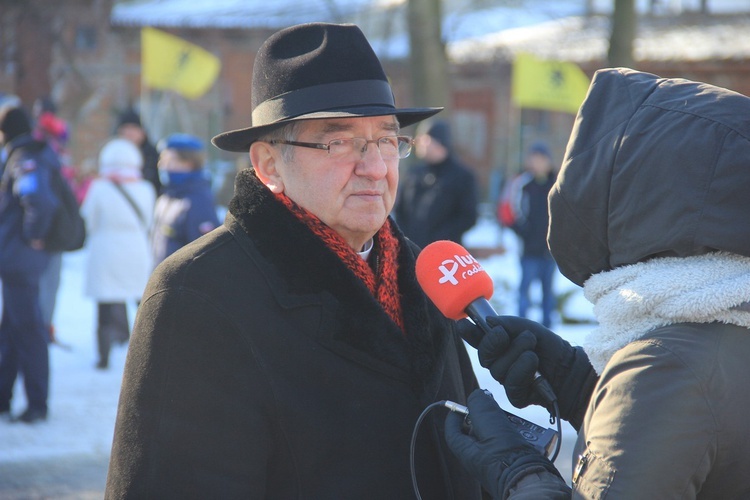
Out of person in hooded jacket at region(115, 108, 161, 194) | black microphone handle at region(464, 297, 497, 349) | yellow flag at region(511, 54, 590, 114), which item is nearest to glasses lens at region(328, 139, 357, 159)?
black microphone handle at region(464, 297, 497, 349)

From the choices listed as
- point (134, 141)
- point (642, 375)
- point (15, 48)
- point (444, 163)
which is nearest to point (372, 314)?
point (642, 375)

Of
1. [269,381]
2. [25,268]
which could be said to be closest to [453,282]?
[269,381]

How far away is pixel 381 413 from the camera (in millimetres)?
2139

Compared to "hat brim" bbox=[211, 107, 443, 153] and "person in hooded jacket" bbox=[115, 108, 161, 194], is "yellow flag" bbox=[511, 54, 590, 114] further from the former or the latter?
"hat brim" bbox=[211, 107, 443, 153]

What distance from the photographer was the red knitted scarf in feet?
7.29

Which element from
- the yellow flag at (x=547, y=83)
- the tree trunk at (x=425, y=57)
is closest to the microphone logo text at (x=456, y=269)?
the tree trunk at (x=425, y=57)

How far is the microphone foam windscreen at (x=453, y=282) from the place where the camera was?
2.15m

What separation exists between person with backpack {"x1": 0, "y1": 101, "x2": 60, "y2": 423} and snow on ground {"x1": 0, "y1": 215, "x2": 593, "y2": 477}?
9.0 inches

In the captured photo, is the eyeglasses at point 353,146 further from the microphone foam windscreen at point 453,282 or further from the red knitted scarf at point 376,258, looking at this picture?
the microphone foam windscreen at point 453,282

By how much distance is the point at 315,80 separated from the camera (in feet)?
7.16

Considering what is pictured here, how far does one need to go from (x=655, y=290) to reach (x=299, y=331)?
84 cm

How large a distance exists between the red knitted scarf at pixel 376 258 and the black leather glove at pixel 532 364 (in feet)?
1.02

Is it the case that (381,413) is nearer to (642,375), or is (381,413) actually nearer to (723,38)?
(642,375)

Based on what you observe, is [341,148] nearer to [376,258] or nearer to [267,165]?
[267,165]
